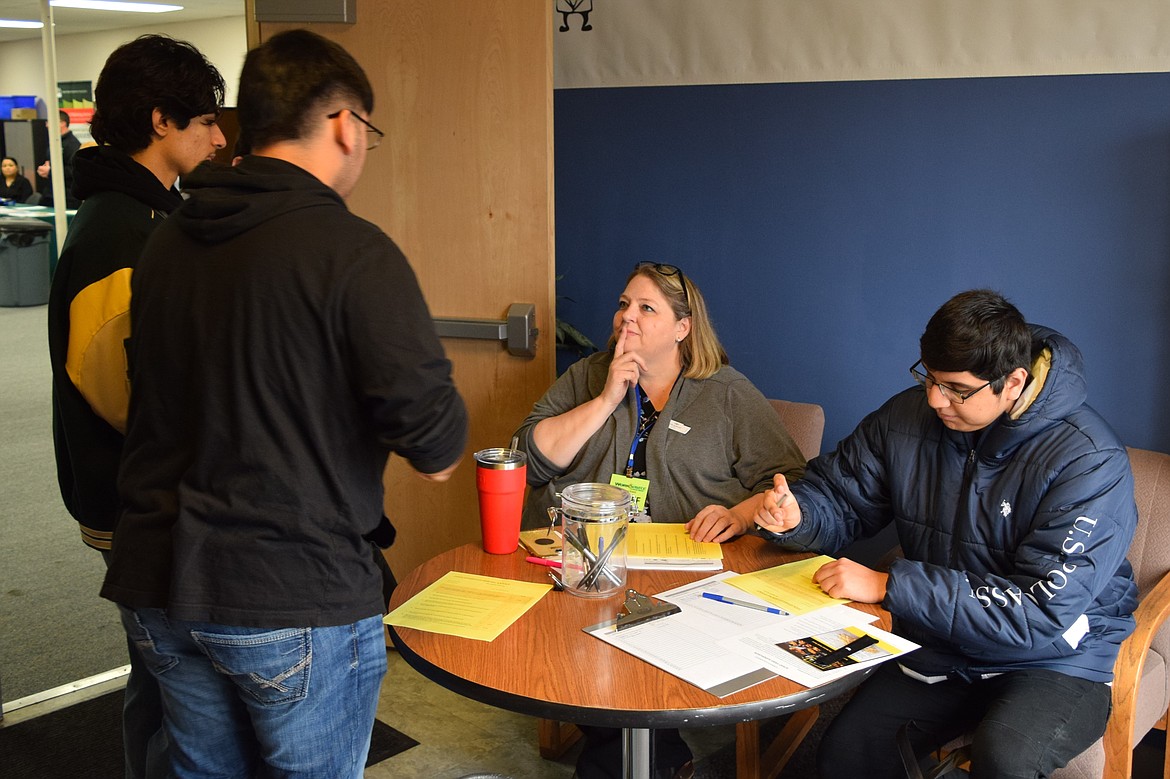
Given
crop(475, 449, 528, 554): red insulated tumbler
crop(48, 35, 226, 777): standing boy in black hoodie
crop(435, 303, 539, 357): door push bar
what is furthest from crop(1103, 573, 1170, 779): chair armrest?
crop(48, 35, 226, 777): standing boy in black hoodie

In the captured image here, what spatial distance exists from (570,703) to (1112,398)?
79.0 inches

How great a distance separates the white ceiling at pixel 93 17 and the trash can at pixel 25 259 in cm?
58

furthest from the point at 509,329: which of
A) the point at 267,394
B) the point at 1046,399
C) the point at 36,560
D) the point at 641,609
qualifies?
the point at 36,560

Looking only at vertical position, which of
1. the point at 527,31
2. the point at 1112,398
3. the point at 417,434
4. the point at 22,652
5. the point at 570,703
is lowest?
the point at 22,652

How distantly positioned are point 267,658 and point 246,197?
1.93 ft

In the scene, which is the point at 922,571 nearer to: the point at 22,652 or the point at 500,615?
the point at 500,615

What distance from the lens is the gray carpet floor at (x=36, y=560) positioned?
317 centimetres

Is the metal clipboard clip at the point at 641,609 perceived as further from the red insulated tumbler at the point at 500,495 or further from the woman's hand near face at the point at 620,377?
the woman's hand near face at the point at 620,377

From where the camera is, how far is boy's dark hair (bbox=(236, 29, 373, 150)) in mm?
1384

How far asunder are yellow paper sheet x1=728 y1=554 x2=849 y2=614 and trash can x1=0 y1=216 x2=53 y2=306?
8.50 feet

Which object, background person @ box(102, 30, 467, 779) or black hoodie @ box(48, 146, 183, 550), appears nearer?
background person @ box(102, 30, 467, 779)

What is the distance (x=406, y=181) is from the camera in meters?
3.08

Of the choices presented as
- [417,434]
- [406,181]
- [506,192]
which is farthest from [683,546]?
[406,181]

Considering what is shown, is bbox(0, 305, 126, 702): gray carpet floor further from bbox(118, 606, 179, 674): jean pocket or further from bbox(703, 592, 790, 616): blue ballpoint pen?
bbox(703, 592, 790, 616): blue ballpoint pen
